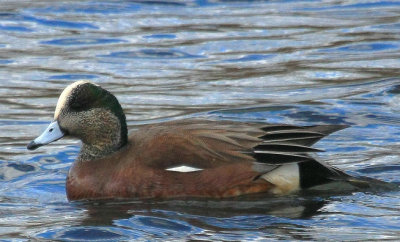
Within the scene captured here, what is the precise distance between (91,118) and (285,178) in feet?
4.91

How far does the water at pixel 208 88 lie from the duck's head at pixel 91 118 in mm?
499

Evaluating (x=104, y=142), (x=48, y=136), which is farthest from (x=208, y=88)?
(x=48, y=136)

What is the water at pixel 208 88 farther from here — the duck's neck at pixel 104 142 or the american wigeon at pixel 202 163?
the duck's neck at pixel 104 142

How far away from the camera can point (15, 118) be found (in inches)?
433

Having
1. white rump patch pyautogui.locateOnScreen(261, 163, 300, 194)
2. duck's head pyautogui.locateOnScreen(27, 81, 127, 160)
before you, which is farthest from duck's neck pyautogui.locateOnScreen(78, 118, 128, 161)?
white rump patch pyautogui.locateOnScreen(261, 163, 300, 194)

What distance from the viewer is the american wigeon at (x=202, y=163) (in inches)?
314

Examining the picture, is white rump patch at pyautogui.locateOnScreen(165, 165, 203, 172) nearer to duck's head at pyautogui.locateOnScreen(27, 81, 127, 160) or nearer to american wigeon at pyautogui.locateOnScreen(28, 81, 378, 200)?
american wigeon at pyautogui.locateOnScreen(28, 81, 378, 200)

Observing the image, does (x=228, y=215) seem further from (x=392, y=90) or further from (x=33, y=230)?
(x=392, y=90)

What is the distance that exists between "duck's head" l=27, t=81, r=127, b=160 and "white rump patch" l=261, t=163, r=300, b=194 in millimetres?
1134

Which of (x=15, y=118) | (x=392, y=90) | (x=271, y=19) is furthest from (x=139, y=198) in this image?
(x=271, y=19)

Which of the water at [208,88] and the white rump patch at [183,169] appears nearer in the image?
the water at [208,88]

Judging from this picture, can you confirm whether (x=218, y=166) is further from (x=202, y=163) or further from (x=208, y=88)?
(x=208, y=88)

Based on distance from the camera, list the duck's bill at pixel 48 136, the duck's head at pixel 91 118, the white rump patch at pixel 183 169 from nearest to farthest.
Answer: the white rump patch at pixel 183 169
the duck's bill at pixel 48 136
the duck's head at pixel 91 118

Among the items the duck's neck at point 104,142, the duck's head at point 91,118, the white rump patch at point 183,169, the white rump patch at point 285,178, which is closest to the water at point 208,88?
the white rump patch at point 285,178
